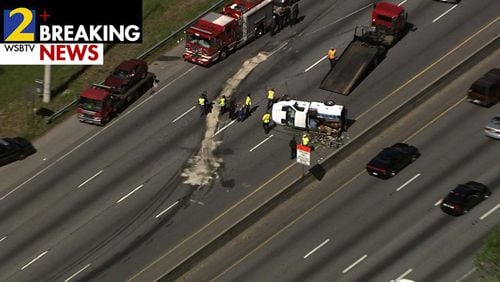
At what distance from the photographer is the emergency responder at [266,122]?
7819 cm

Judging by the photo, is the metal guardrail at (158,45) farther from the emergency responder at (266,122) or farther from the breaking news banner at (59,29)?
the emergency responder at (266,122)

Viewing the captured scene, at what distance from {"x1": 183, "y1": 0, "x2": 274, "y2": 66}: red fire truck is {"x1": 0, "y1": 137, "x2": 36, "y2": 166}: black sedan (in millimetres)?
15642

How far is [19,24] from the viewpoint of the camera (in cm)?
8700

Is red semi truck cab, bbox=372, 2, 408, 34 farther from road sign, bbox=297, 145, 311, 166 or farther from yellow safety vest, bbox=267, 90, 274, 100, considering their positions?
road sign, bbox=297, 145, 311, 166

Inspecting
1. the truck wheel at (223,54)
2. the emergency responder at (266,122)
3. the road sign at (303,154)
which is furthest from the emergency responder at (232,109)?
the road sign at (303,154)

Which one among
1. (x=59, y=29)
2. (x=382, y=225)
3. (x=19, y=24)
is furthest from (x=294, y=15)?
(x=382, y=225)

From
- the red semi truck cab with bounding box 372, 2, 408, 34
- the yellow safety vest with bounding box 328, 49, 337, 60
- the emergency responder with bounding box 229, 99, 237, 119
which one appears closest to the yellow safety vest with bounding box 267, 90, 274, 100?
the emergency responder with bounding box 229, 99, 237, 119

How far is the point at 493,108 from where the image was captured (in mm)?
79125

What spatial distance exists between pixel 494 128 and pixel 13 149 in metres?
36.8

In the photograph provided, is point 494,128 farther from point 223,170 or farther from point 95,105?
point 95,105

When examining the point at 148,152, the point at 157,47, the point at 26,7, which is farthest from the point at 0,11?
the point at 148,152

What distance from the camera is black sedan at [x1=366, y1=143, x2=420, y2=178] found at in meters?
72.6

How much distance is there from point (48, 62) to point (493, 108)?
36.3m

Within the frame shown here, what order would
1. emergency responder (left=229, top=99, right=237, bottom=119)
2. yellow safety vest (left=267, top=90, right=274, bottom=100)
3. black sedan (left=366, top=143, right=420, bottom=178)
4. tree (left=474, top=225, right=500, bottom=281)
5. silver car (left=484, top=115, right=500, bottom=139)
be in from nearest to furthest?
tree (left=474, top=225, right=500, bottom=281), black sedan (left=366, top=143, right=420, bottom=178), silver car (left=484, top=115, right=500, bottom=139), yellow safety vest (left=267, top=90, right=274, bottom=100), emergency responder (left=229, top=99, right=237, bottom=119)
